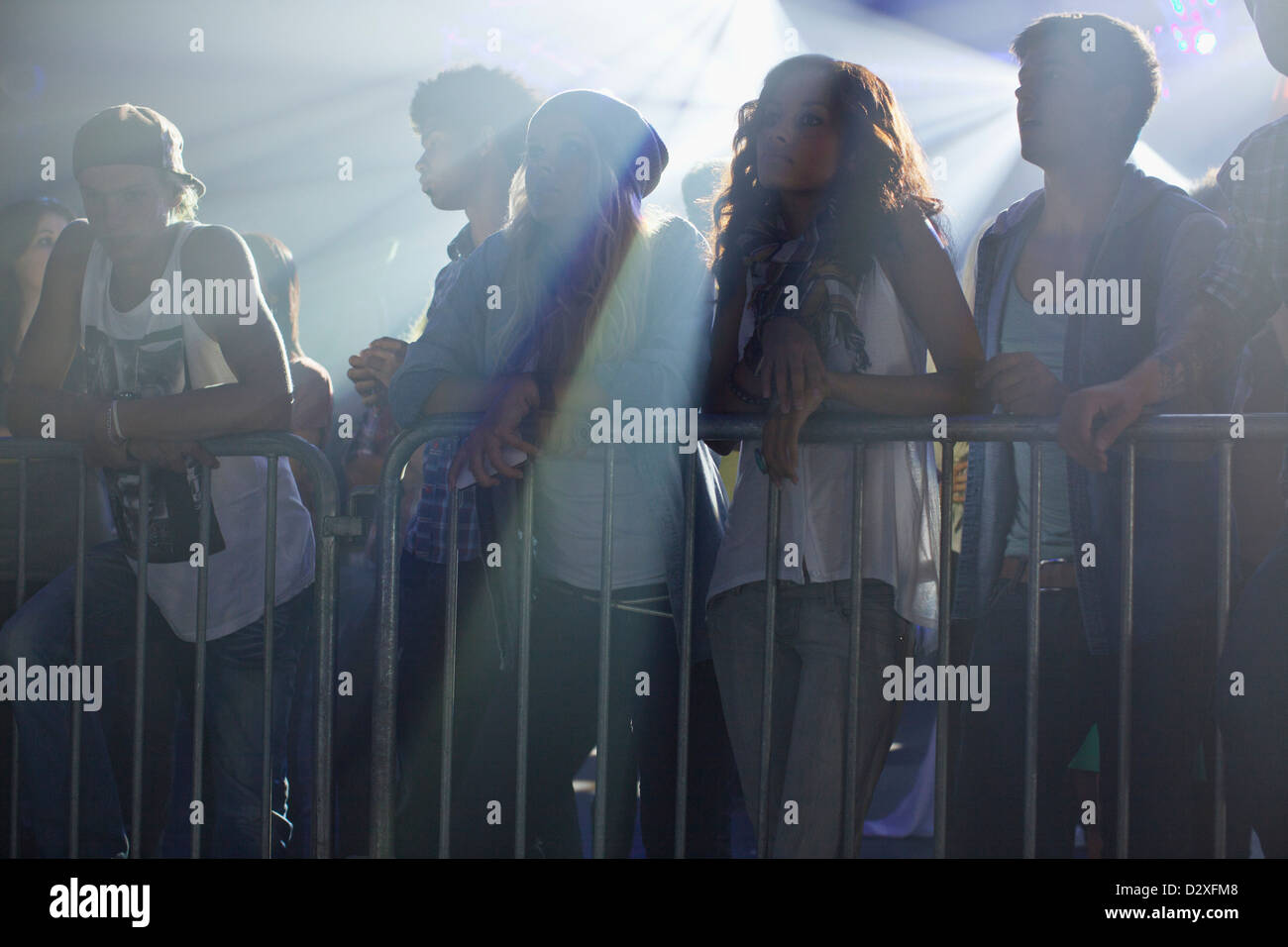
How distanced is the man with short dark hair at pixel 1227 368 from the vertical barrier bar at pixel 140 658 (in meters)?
2.01

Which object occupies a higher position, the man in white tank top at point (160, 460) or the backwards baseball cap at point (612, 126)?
the backwards baseball cap at point (612, 126)

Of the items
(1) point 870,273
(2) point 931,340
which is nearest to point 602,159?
(1) point 870,273

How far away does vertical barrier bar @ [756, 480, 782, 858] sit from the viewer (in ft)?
7.77

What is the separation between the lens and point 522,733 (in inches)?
97.5

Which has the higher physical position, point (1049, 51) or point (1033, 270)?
point (1049, 51)

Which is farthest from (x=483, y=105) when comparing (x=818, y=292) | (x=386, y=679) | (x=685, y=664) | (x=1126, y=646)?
(x=1126, y=646)

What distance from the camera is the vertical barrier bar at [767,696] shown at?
7.77ft

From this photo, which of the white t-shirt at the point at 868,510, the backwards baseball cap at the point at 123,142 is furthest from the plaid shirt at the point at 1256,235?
the backwards baseball cap at the point at 123,142

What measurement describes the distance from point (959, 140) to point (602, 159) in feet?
20.2

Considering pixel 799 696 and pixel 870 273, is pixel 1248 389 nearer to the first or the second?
pixel 870 273

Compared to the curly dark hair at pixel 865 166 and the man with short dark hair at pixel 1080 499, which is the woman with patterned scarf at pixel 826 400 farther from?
the man with short dark hair at pixel 1080 499

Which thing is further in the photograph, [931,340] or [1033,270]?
[1033,270]

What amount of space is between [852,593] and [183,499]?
157cm
